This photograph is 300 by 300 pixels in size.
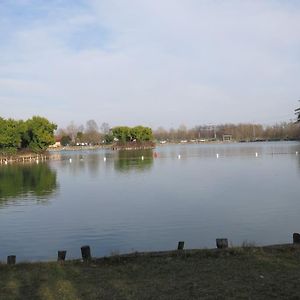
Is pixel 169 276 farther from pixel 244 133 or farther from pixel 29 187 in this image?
pixel 244 133

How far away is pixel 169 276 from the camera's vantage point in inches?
291

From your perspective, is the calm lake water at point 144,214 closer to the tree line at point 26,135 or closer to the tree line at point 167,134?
the tree line at point 26,135

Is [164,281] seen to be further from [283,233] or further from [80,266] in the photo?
[283,233]

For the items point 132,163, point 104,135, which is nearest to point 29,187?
point 132,163

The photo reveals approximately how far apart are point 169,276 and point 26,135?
69460 millimetres

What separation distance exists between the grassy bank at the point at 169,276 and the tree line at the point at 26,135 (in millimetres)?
64196

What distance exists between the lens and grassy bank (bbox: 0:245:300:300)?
6410mm

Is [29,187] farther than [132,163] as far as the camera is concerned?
No

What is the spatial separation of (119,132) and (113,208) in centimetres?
10141

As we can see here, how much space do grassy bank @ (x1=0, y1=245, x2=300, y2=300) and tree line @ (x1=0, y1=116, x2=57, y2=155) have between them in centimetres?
6420

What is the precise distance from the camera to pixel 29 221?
1867cm

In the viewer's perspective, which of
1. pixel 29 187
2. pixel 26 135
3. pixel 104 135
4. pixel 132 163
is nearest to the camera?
pixel 29 187

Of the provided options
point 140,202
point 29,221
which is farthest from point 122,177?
point 29,221

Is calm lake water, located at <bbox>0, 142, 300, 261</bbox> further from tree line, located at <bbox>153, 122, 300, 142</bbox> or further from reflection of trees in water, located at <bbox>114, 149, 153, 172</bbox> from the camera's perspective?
tree line, located at <bbox>153, 122, 300, 142</bbox>
